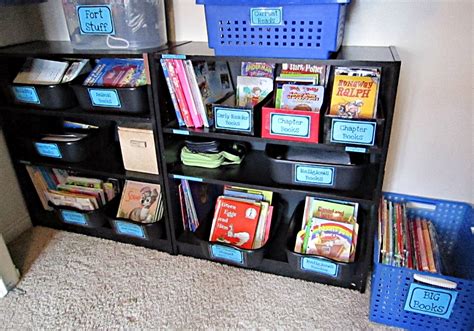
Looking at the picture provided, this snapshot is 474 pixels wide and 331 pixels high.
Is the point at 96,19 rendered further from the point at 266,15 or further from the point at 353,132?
the point at 353,132

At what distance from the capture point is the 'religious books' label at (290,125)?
48.1 inches

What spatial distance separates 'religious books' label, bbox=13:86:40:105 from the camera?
4.93 feet

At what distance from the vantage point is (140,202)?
1652 millimetres

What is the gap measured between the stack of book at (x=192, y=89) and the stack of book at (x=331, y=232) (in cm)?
56

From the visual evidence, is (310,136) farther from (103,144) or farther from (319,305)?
(103,144)

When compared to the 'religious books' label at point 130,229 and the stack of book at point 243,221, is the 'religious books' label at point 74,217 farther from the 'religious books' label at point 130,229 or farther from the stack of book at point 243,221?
the stack of book at point 243,221

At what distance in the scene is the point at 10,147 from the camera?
169 cm

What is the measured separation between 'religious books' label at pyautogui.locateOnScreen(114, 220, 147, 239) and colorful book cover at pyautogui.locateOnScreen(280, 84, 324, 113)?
82cm

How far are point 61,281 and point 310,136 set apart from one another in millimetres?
1153

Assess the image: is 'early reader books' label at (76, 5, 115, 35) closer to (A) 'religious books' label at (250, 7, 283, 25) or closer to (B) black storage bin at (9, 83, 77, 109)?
(B) black storage bin at (9, 83, 77, 109)

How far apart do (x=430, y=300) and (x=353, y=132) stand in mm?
594

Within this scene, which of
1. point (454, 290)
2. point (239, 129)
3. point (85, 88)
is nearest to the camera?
point (454, 290)

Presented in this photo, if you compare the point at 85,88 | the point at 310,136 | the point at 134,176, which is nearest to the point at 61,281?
the point at 134,176

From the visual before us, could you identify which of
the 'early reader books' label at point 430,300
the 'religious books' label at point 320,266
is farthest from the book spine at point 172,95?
the 'early reader books' label at point 430,300
